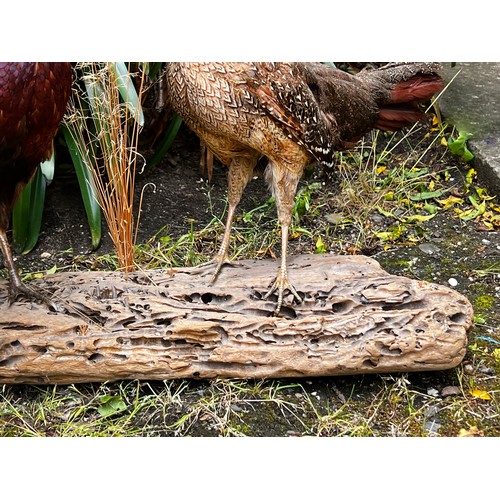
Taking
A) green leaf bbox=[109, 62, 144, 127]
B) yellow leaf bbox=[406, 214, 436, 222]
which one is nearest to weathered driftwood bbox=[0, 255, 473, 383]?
green leaf bbox=[109, 62, 144, 127]

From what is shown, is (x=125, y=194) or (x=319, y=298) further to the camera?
(x=125, y=194)

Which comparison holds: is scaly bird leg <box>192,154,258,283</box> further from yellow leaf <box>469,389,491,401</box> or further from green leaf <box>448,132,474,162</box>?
green leaf <box>448,132,474,162</box>

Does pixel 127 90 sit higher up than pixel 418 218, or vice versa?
pixel 127 90

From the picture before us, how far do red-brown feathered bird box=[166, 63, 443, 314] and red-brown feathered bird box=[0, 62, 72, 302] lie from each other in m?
0.46

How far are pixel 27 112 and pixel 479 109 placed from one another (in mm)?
3116

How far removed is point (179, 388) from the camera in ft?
9.68

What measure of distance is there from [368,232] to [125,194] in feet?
4.76

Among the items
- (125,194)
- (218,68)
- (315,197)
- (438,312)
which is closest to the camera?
(218,68)

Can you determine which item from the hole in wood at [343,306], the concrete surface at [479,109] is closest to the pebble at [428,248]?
the concrete surface at [479,109]

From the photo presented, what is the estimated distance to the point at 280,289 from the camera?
120 inches

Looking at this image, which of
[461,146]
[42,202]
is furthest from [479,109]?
[42,202]

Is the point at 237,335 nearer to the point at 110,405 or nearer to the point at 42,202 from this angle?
the point at 110,405

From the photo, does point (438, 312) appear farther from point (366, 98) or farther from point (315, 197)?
point (315, 197)

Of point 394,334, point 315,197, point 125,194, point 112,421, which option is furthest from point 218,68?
point 315,197
